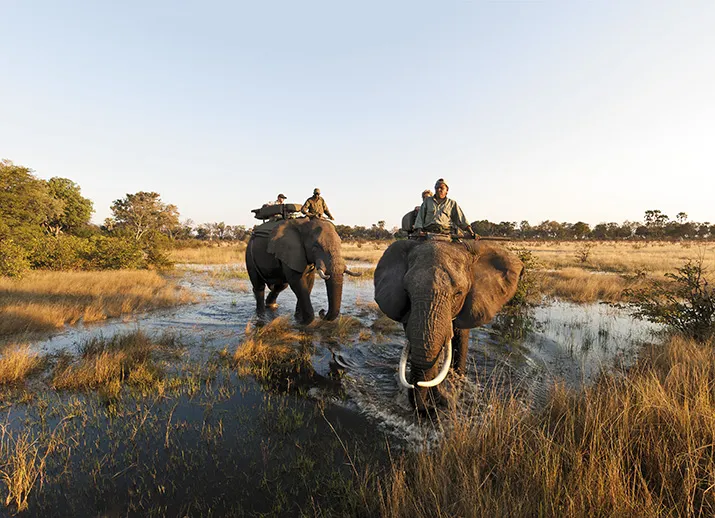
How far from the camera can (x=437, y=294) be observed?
13.7 feet

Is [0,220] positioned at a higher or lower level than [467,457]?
higher

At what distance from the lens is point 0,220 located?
39.9 feet

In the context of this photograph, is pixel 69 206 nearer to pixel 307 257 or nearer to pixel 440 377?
pixel 307 257

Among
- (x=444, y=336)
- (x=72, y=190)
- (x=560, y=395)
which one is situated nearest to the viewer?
(x=560, y=395)

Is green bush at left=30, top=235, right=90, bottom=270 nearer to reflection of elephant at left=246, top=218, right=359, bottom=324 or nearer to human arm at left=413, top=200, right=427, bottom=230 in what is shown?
reflection of elephant at left=246, top=218, right=359, bottom=324

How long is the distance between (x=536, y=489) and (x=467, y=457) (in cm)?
57

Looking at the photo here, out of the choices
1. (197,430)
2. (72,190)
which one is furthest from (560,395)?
(72,190)

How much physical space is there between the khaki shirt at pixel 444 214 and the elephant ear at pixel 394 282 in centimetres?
96

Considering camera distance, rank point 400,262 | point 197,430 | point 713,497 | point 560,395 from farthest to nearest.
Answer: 1. point 400,262
2. point 197,430
3. point 560,395
4. point 713,497

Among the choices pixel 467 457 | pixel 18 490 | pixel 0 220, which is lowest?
pixel 18 490

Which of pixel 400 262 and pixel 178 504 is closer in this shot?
pixel 178 504

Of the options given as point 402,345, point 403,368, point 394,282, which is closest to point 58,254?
point 402,345

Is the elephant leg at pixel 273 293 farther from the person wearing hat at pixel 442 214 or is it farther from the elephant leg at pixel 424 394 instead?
the elephant leg at pixel 424 394

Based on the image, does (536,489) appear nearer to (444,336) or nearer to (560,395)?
(560,395)
